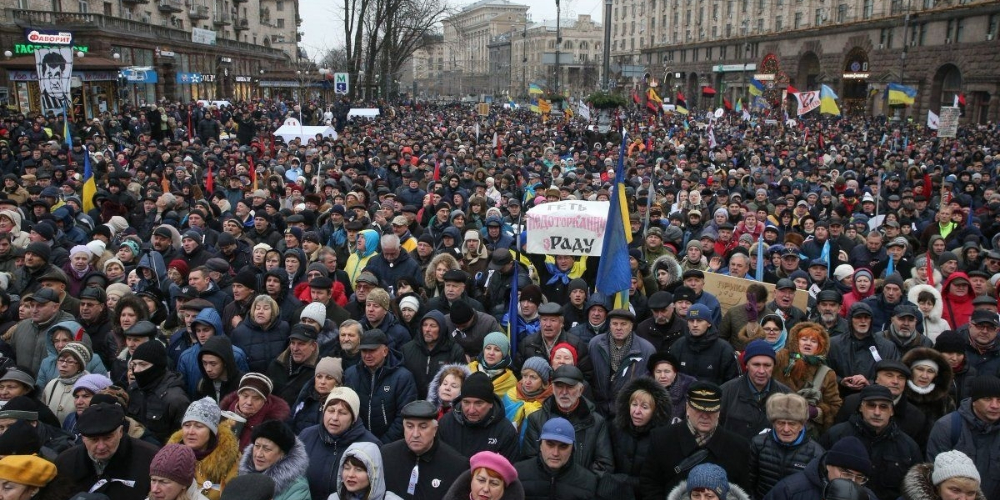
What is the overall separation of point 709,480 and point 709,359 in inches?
80.7

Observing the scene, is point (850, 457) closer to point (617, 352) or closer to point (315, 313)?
point (617, 352)

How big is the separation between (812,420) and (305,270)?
5.13 metres

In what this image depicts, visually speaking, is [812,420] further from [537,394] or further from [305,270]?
[305,270]

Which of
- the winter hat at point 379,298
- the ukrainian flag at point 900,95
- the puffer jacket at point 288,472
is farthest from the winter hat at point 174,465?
the ukrainian flag at point 900,95

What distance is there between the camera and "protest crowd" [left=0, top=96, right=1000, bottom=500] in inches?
160

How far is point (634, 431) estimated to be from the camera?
4.61 m

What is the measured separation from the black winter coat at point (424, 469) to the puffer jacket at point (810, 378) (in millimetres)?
2440

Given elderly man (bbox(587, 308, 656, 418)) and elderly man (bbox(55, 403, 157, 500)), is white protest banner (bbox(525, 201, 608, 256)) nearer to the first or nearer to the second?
elderly man (bbox(587, 308, 656, 418))

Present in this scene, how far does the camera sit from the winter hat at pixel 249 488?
3.49 meters

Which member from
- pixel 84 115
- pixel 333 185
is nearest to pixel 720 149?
pixel 333 185

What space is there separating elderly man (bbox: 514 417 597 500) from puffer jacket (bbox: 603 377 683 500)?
1.32 feet

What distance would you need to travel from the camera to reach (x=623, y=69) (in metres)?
38.7

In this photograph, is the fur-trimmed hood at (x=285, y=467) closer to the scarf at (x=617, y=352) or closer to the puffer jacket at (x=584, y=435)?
the puffer jacket at (x=584, y=435)

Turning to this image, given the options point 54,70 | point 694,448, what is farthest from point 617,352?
point 54,70
